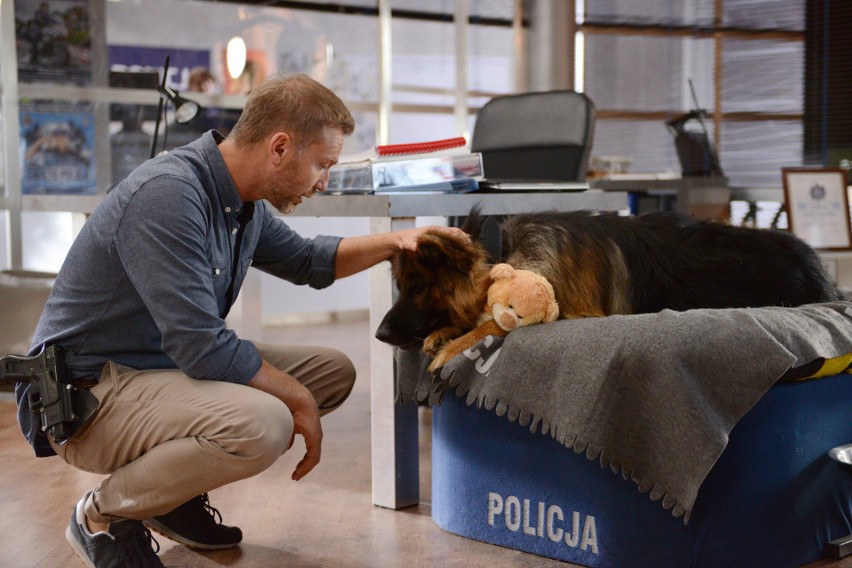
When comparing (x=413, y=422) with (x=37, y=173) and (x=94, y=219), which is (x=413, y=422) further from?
(x=37, y=173)

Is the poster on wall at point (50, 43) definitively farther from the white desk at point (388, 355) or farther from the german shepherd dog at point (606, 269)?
the german shepherd dog at point (606, 269)

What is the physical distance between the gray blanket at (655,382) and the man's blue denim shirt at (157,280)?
60 cm

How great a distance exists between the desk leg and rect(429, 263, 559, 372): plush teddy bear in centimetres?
32

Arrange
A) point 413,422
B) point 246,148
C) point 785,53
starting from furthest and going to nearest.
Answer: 1. point 785,53
2. point 413,422
3. point 246,148

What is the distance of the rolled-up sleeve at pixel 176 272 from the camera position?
5.65ft

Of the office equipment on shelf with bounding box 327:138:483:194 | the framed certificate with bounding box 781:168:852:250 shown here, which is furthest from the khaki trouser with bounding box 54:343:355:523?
the framed certificate with bounding box 781:168:852:250

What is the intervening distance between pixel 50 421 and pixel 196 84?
181 inches

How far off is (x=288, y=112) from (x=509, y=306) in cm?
63

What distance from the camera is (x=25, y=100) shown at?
4.95 meters

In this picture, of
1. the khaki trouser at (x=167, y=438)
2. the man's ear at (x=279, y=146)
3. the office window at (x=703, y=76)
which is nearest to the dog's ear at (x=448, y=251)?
the man's ear at (x=279, y=146)

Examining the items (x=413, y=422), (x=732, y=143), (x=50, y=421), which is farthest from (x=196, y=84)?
(x=50, y=421)

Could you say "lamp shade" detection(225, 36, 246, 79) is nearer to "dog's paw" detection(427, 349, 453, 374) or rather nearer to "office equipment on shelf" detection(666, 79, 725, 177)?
"office equipment on shelf" detection(666, 79, 725, 177)

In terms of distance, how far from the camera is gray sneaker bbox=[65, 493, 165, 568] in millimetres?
1827

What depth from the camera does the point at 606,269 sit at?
217 cm
